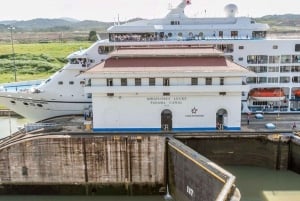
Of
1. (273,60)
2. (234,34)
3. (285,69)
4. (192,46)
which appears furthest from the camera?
(234,34)

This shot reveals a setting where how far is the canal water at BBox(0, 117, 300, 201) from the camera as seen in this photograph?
23.0 meters

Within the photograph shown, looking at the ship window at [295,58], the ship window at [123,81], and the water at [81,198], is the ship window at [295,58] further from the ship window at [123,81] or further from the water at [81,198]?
the water at [81,198]

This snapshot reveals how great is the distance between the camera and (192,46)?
30.5 m

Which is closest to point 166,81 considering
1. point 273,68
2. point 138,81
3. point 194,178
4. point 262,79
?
point 138,81

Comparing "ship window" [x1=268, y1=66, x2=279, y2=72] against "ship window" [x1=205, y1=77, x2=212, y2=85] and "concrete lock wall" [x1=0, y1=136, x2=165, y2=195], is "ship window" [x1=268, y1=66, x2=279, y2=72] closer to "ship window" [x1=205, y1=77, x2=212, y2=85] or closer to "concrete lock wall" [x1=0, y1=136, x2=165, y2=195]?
"ship window" [x1=205, y1=77, x2=212, y2=85]

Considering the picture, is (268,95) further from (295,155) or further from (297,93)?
(295,155)

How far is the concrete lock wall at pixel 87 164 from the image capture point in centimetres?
2336

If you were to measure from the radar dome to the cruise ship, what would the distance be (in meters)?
2.05

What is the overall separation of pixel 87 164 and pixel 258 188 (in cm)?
1116

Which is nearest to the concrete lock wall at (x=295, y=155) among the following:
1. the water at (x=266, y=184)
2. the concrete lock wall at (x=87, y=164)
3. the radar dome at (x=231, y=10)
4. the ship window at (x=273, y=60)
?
the water at (x=266, y=184)

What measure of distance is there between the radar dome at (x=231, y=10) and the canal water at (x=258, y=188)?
14.7 m

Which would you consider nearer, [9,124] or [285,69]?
[285,69]

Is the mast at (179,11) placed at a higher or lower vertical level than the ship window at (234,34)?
higher

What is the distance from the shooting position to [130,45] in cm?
Result: 3072
